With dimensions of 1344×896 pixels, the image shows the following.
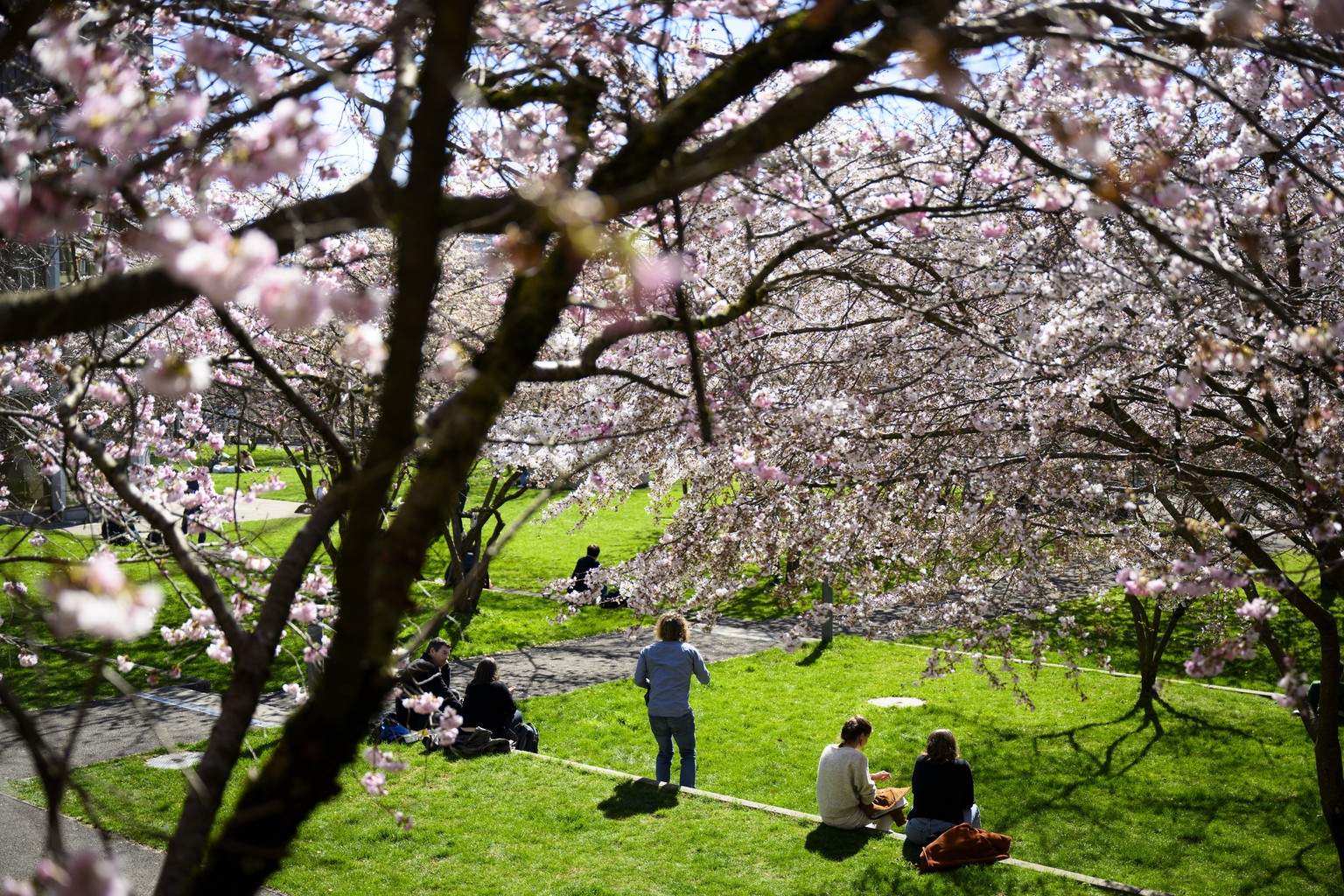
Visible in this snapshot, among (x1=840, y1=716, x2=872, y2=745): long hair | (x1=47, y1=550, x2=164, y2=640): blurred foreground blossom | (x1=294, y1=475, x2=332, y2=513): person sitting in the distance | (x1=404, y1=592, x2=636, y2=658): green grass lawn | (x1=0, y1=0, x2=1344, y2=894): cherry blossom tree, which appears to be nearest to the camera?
(x1=47, y1=550, x2=164, y2=640): blurred foreground blossom

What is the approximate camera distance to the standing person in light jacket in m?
8.77

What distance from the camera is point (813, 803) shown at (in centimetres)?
867

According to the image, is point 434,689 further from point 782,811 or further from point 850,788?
point 850,788

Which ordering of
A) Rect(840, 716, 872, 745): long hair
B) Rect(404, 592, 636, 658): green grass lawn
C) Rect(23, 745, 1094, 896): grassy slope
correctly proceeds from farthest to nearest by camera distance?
Rect(404, 592, 636, 658): green grass lawn
Rect(840, 716, 872, 745): long hair
Rect(23, 745, 1094, 896): grassy slope

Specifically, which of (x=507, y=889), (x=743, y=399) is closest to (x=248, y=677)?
(x=743, y=399)

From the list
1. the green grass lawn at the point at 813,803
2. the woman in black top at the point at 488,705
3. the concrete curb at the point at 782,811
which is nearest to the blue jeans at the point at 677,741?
the concrete curb at the point at 782,811

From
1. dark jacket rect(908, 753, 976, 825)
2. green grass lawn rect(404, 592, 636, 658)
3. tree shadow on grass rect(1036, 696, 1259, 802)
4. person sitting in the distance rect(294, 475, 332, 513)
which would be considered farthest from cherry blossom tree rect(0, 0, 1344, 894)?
green grass lawn rect(404, 592, 636, 658)

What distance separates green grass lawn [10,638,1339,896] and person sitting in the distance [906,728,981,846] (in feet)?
0.76

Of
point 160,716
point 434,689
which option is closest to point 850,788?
point 434,689

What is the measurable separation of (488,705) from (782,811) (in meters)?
3.06

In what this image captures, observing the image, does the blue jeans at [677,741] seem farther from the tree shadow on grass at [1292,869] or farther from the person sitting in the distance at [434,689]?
the tree shadow on grass at [1292,869]

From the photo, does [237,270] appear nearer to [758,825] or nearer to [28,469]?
[758,825]

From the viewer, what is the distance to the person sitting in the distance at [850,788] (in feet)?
24.2

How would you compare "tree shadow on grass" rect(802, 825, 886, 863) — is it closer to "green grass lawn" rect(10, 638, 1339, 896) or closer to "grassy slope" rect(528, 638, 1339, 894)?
"green grass lawn" rect(10, 638, 1339, 896)
